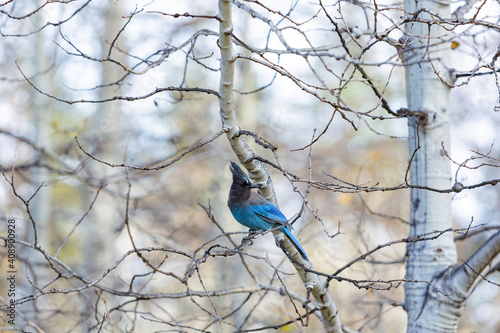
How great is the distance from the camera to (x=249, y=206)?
4039 mm

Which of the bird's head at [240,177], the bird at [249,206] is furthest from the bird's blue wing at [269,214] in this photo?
the bird's head at [240,177]

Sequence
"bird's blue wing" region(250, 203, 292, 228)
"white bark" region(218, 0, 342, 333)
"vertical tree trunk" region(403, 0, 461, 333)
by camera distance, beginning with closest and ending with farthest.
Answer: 1. "white bark" region(218, 0, 342, 333)
2. "bird's blue wing" region(250, 203, 292, 228)
3. "vertical tree trunk" region(403, 0, 461, 333)

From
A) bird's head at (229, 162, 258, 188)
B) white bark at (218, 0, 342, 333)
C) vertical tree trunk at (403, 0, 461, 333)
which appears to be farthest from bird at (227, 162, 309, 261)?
vertical tree trunk at (403, 0, 461, 333)

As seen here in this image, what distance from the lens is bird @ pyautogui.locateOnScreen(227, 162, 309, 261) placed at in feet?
12.8

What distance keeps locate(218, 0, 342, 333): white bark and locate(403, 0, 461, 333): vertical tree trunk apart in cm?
68

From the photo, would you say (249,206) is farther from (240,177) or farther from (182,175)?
(182,175)

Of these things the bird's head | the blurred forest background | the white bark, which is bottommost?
the white bark

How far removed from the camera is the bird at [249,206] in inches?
154

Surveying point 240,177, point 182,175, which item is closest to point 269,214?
point 240,177

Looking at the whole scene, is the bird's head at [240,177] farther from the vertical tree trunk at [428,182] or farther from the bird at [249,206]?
the vertical tree trunk at [428,182]

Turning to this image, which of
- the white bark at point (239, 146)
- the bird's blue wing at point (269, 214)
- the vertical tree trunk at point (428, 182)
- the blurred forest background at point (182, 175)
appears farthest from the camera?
the blurred forest background at point (182, 175)

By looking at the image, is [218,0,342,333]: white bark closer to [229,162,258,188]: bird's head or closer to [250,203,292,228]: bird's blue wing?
[250,203,292,228]: bird's blue wing

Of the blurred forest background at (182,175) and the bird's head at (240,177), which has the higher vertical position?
the blurred forest background at (182,175)

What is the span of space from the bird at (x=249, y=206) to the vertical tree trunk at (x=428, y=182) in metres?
1.02
